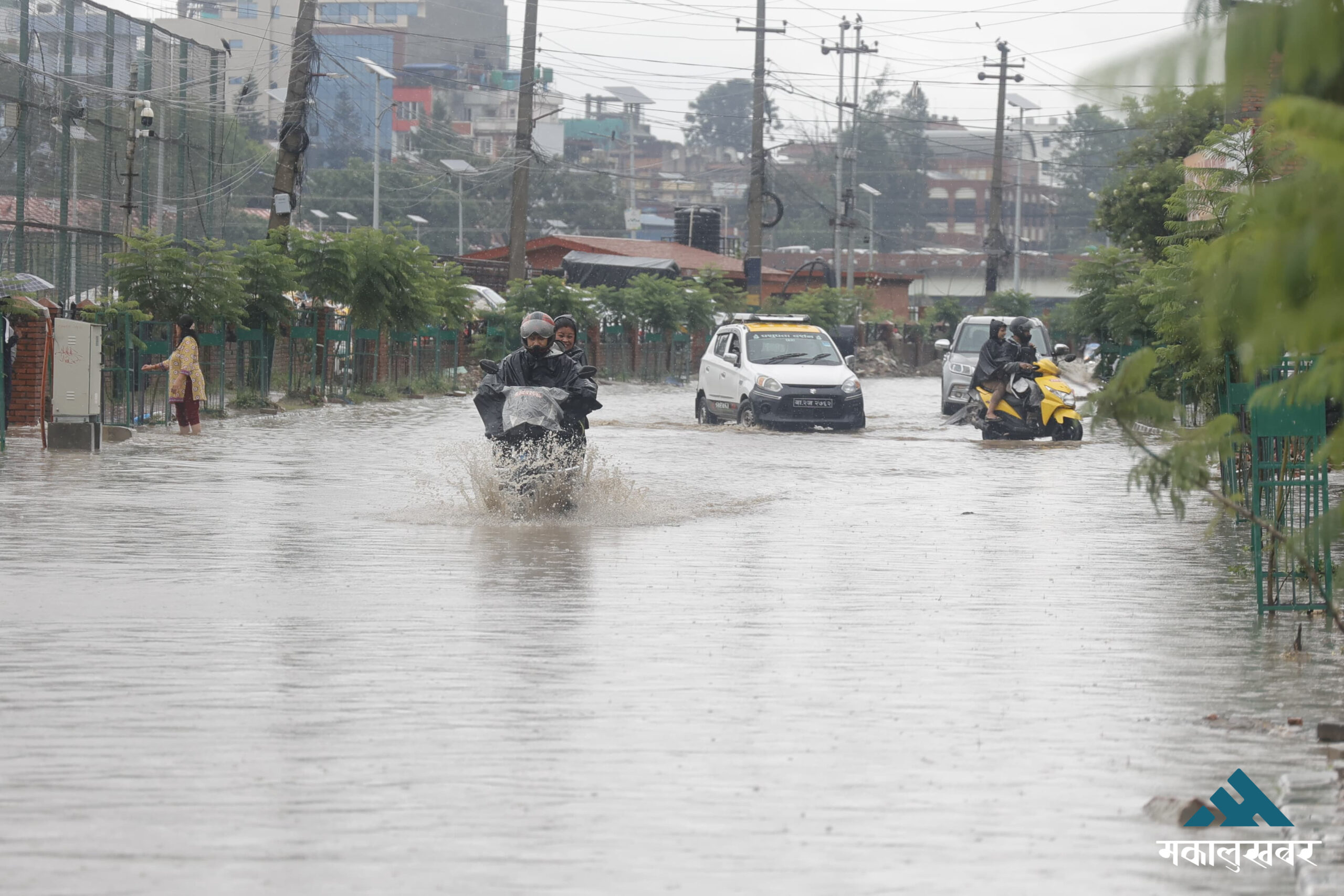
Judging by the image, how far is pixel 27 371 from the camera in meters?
25.3

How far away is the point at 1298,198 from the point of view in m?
3.15

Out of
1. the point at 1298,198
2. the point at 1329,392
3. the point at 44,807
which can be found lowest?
the point at 44,807

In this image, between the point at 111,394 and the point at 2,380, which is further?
the point at 111,394

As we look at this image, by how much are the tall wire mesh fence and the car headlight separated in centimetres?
963

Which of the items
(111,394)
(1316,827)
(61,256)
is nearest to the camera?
(1316,827)

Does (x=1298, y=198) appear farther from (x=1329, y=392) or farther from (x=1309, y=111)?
(x=1329, y=392)

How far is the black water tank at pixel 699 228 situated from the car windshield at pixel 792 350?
168 ft

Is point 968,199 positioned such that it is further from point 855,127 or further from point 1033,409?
point 1033,409

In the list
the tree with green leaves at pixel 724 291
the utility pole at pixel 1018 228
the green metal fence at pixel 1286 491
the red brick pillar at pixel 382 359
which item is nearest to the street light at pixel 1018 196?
the utility pole at pixel 1018 228

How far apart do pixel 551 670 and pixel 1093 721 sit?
2.28m

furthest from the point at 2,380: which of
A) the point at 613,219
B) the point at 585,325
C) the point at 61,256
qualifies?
the point at 613,219

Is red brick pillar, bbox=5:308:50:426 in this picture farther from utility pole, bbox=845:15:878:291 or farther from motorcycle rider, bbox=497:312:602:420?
utility pole, bbox=845:15:878:291

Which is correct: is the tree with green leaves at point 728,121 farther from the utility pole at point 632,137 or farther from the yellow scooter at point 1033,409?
the yellow scooter at point 1033,409

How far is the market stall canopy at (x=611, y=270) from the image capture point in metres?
59.8
